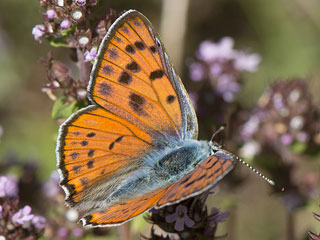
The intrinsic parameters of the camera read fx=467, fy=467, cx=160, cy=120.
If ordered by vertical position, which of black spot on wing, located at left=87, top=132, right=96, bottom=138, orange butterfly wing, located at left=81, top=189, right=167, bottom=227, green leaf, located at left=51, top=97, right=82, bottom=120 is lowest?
orange butterfly wing, located at left=81, top=189, right=167, bottom=227

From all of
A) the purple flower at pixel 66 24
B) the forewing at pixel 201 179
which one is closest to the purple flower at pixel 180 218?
the forewing at pixel 201 179

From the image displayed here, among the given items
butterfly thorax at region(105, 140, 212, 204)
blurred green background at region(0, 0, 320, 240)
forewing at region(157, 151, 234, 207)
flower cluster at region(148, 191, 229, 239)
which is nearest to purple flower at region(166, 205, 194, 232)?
flower cluster at region(148, 191, 229, 239)

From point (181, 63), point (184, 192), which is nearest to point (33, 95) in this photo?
point (181, 63)

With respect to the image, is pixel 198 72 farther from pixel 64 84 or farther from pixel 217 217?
pixel 217 217

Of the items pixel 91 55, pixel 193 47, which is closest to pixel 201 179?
pixel 91 55

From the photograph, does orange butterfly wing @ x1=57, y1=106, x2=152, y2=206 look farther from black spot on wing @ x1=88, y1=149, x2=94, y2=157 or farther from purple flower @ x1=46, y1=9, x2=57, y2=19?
purple flower @ x1=46, y1=9, x2=57, y2=19

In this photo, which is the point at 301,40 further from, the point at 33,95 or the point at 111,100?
the point at 111,100

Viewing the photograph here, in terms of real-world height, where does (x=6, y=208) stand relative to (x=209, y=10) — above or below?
below
